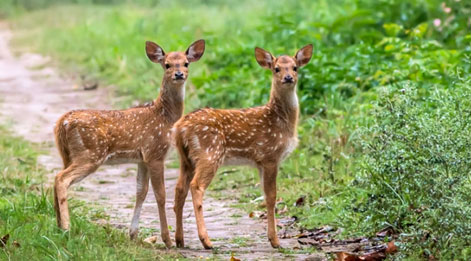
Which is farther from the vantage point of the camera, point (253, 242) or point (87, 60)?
point (87, 60)

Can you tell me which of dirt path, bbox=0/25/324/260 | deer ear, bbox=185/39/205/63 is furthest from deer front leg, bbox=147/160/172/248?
deer ear, bbox=185/39/205/63

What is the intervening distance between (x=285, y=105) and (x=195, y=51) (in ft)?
3.91

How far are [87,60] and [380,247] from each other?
12850mm

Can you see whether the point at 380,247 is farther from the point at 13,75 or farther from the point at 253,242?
the point at 13,75

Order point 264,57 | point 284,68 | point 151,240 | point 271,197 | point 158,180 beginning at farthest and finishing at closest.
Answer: point 264,57, point 284,68, point 158,180, point 271,197, point 151,240

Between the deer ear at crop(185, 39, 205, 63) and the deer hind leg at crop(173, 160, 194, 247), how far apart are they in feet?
5.02

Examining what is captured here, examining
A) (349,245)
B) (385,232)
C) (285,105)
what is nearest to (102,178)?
(285,105)

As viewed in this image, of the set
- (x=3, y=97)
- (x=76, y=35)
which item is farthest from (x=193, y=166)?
(x=76, y=35)

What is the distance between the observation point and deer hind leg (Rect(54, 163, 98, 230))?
7594 millimetres

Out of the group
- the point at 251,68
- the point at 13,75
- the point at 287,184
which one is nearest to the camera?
the point at 287,184

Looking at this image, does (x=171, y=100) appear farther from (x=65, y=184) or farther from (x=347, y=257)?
(x=347, y=257)

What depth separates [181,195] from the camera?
7.97m

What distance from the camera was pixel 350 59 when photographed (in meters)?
13.5

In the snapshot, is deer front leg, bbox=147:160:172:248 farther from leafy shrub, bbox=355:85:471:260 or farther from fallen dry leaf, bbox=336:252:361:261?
fallen dry leaf, bbox=336:252:361:261
